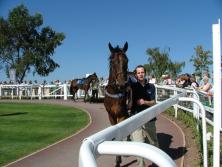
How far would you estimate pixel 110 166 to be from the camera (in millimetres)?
8430

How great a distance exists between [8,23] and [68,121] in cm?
3530

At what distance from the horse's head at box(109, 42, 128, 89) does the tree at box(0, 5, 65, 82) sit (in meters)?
42.7

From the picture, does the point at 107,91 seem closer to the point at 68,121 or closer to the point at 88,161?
the point at 88,161

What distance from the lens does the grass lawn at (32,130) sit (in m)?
10.9

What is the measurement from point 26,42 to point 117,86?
4424cm

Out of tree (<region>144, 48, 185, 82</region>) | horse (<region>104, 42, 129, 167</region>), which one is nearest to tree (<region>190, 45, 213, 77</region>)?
tree (<region>144, 48, 185, 82</region>)

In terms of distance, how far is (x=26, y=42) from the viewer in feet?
167

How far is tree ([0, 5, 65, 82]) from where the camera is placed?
50.1 metres

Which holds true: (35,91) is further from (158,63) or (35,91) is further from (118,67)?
(118,67)

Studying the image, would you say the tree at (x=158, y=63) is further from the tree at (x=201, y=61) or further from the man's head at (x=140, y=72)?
the man's head at (x=140, y=72)

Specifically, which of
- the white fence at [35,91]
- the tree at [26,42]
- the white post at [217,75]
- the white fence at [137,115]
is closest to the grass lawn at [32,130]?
the white fence at [137,115]

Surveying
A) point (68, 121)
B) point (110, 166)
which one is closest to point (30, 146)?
point (110, 166)

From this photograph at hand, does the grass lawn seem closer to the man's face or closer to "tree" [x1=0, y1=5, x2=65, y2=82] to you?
the man's face

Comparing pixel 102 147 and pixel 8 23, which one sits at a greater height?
pixel 8 23
